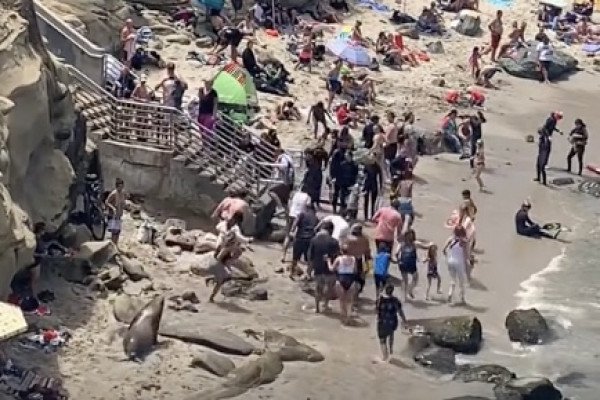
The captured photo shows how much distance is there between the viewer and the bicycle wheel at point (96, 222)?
22547 mm

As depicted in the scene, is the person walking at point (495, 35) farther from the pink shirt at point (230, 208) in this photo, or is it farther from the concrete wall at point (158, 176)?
the pink shirt at point (230, 208)

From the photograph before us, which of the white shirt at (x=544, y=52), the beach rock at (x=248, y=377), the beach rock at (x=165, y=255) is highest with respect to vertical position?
the beach rock at (x=248, y=377)

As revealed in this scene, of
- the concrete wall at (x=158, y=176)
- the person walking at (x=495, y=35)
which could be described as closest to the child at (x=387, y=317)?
the concrete wall at (x=158, y=176)

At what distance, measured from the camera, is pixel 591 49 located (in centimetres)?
4278

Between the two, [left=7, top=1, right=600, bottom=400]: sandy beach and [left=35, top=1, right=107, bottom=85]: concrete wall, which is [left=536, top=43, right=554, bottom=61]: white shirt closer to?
[left=7, top=1, right=600, bottom=400]: sandy beach

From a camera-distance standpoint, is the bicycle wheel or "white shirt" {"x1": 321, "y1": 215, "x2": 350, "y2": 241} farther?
the bicycle wheel

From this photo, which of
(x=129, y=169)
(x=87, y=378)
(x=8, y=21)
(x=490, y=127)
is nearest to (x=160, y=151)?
(x=129, y=169)

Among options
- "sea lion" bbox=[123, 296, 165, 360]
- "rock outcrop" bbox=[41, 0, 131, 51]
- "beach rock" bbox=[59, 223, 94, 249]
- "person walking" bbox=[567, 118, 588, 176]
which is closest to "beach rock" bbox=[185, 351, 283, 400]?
"sea lion" bbox=[123, 296, 165, 360]

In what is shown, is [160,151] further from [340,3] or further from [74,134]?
[340,3]

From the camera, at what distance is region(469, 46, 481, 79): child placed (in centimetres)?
3775

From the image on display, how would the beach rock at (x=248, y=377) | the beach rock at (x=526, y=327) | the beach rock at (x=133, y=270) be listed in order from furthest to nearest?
the beach rock at (x=133, y=270)
the beach rock at (x=526, y=327)
the beach rock at (x=248, y=377)

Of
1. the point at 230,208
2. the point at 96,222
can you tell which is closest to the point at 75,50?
the point at 96,222

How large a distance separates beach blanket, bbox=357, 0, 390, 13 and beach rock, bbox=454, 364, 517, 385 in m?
22.9

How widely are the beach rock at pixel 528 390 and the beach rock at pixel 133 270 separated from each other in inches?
219
